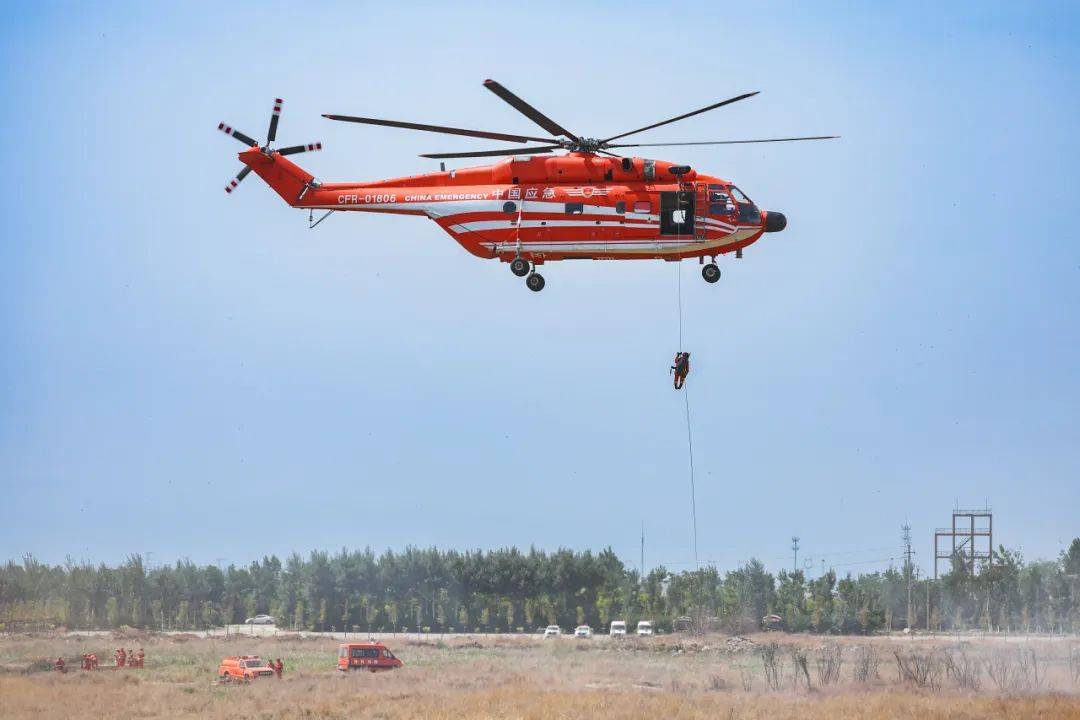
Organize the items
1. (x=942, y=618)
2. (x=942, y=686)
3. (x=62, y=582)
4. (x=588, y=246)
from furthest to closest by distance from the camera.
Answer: (x=942, y=618)
(x=62, y=582)
(x=942, y=686)
(x=588, y=246)

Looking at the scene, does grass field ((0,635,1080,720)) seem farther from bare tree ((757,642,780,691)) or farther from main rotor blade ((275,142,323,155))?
main rotor blade ((275,142,323,155))

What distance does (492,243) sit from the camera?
3888 cm

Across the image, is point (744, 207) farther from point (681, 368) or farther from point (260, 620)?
point (260, 620)

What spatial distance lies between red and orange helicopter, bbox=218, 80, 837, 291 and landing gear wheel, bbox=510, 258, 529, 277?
28 mm

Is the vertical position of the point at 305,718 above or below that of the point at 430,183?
below

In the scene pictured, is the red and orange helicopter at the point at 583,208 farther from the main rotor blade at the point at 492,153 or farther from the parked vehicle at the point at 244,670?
the parked vehicle at the point at 244,670

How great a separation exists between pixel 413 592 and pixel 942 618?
38750 mm

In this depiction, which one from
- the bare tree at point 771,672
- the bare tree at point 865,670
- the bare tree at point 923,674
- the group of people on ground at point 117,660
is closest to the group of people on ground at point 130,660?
the group of people on ground at point 117,660

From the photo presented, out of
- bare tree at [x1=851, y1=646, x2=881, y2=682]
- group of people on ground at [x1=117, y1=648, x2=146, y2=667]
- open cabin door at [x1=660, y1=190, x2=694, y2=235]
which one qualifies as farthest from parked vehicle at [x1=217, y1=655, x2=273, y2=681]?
open cabin door at [x1=660, y1=190, x2=694, y2=235]

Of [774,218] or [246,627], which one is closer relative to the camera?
[774,218]

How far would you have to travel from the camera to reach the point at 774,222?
3950 cm

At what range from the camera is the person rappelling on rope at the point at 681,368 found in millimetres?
38562

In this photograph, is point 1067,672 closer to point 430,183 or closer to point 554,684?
point 554,684

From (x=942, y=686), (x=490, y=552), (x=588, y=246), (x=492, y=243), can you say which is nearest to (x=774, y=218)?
(x=588, y=246)
